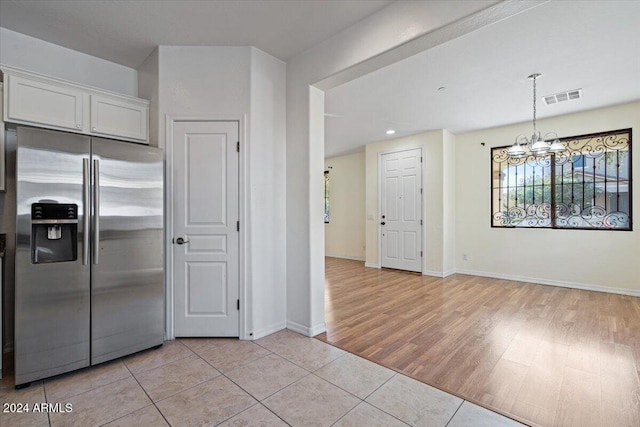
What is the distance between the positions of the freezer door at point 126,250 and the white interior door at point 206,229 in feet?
0.78

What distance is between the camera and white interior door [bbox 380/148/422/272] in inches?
233

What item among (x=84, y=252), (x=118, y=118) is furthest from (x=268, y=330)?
(x=118, y=118)

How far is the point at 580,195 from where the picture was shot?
4719mm

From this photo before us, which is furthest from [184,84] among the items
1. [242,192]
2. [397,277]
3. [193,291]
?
[397,277]

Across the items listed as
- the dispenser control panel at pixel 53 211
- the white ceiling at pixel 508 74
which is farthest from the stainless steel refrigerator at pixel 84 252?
the white ceiling at pixel 508 74

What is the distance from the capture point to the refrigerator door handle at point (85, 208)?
2273mm

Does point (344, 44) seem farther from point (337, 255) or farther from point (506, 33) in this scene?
point (337, 255)

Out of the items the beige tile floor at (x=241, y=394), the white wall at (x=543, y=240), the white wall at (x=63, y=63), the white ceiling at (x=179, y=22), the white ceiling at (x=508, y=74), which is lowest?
the beige tile floor at (x=241, y=394)

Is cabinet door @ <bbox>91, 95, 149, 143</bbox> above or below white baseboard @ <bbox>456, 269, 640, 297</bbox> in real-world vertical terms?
above

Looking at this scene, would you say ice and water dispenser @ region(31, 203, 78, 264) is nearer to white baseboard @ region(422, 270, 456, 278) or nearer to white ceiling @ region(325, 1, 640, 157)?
white ceiling @ region(325, 1, 640, 157)

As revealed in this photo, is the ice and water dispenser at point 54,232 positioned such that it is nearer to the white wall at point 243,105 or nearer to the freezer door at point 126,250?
the freezer door at point 126,250

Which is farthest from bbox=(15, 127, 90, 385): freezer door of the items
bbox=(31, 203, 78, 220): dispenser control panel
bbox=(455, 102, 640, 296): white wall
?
bbox=(455, 102, 640, 296): white wall

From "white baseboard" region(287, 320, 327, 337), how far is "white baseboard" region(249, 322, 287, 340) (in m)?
0.07

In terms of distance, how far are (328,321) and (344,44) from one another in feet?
9.04
